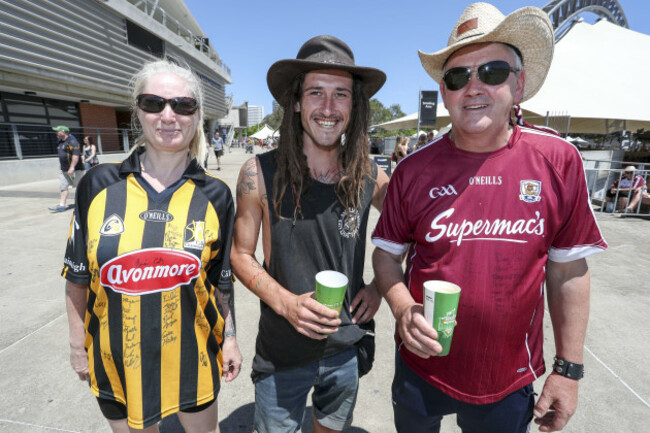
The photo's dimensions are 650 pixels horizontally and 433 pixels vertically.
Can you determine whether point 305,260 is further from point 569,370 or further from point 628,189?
point 628,189

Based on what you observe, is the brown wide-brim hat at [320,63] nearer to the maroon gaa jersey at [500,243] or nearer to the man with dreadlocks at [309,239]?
the man with dreadlocks at [309,239]

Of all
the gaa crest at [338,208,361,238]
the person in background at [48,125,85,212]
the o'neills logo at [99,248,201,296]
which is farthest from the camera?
the person in background at [48,125,85,212]

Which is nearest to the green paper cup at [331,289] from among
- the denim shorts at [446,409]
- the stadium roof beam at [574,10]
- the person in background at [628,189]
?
the denim shorts at [446,409]

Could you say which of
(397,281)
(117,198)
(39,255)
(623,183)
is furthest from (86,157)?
(623,183)

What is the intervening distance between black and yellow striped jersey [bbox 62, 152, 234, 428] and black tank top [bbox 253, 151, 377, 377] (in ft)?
0.95

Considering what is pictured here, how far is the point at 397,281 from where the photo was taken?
1.64 meters

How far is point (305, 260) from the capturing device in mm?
1696

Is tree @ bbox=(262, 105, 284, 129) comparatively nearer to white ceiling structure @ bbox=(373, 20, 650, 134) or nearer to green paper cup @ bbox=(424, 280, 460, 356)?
green paper cup @ bbox=(424, 280, 460, 356)

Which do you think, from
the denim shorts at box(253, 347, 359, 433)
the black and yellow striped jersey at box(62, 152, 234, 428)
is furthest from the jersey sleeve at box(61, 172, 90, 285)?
the denim shorts at box(253, 347, 359, 433)

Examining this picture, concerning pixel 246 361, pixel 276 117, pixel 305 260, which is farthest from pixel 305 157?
pixel 276 117

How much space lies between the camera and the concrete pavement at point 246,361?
2.35 m

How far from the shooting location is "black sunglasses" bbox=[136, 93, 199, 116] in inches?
62.2

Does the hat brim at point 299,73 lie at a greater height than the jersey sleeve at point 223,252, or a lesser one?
greater

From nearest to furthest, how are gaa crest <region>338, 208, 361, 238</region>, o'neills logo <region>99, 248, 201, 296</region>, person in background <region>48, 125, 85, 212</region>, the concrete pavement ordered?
o'neills logo <region>99, 248, 201, 296</region> < gaa crest <region>338, 208, 361, 238</region> < the concrete pavement < person in background <region>48, 125, 85, 212</region>
